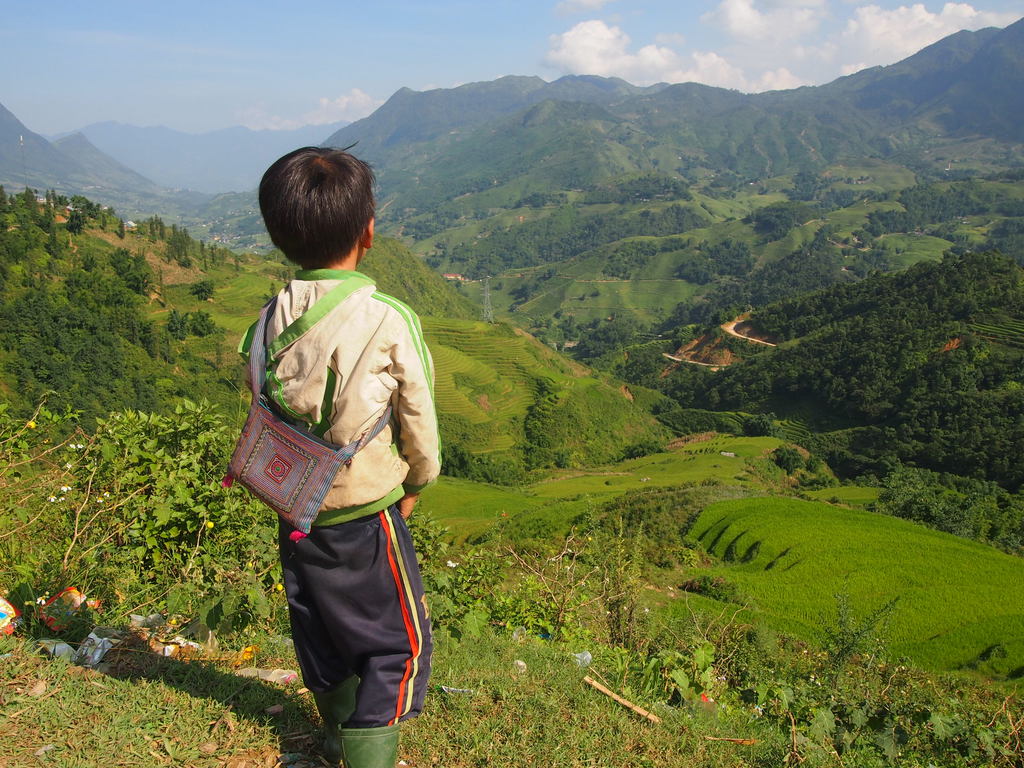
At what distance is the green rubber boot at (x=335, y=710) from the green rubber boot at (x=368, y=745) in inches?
3.5

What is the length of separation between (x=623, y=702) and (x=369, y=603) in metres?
1.51

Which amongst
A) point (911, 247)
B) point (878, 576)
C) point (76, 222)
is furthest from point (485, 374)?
point (911, 247)

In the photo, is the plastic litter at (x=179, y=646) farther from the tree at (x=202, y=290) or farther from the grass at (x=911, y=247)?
the grass at (x=911, y=247)

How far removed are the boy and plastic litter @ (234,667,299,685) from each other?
85 cm

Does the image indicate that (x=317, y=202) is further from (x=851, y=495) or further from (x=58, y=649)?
(x=851, y=495)

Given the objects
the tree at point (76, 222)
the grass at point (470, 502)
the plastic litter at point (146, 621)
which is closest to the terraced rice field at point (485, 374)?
the grass at point (470, 502)

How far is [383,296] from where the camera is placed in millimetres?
1811

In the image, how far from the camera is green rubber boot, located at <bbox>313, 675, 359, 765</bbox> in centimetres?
213

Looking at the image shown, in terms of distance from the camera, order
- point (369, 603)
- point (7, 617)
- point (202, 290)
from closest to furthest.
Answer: point (369, 603) → point (7, 617) → point (202, 290)

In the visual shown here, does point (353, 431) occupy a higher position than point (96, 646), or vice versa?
point (353, 431)

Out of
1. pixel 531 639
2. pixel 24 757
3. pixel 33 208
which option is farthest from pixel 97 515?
pixel 33 208

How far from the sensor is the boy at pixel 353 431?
5.71 ft

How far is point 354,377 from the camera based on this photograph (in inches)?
67.6

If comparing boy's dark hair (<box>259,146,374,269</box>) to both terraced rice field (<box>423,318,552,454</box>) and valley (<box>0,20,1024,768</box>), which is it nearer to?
valley (<box>0,20,1024,768</box>)
